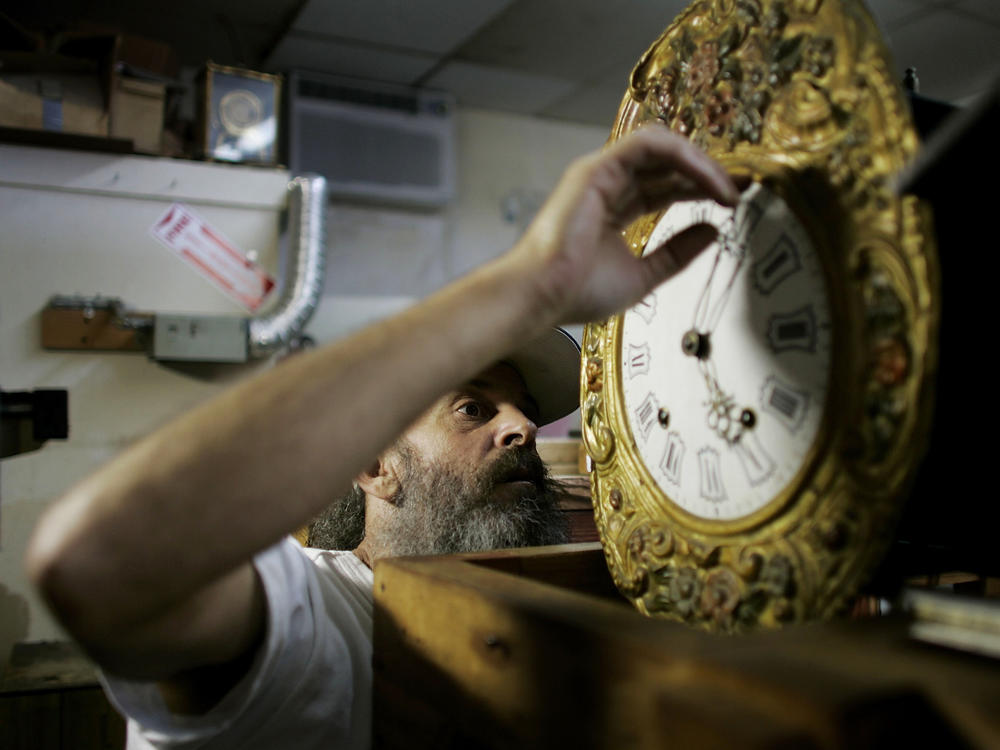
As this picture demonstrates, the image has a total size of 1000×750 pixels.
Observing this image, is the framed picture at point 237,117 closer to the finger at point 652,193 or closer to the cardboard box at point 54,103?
the cardboard box at point 54,103

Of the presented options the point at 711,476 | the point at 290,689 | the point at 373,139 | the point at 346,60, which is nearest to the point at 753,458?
the point at 711,476

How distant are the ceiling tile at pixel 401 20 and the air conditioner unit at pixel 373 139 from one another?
58cm

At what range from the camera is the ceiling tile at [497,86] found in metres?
5.03

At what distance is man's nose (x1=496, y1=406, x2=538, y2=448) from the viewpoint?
5.29 feet

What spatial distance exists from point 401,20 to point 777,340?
3956 mm

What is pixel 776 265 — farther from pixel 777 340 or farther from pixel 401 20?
pixel 401 20

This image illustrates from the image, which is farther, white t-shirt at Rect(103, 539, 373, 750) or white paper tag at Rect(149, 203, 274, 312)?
white paper tag at Rect(149, 203, 274, 312)

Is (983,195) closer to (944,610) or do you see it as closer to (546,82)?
(944,610)

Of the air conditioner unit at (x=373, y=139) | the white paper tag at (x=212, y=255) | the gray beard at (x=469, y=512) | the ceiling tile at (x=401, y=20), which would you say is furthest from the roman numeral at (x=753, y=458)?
the air conditioner unit at (x=373, y=139)

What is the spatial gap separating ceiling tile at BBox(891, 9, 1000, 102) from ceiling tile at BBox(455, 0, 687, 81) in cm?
132

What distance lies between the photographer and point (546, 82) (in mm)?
5203

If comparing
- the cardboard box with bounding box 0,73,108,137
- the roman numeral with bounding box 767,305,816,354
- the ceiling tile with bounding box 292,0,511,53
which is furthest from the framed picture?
the roman numeral with bounding box 767,305,816,354

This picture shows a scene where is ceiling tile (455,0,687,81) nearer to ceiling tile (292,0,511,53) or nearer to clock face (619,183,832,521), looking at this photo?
ceiling tile (292,0,511,53)

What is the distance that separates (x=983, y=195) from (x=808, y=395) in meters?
0.21
